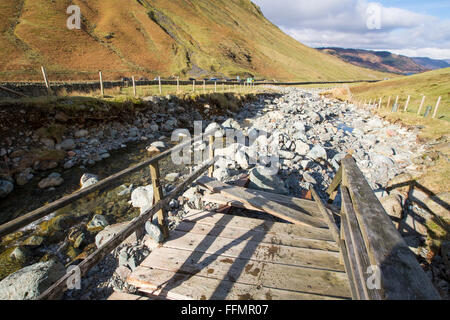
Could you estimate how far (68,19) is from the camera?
4953 centimetres

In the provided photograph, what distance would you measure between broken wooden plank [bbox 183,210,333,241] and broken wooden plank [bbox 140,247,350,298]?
722 millimetres

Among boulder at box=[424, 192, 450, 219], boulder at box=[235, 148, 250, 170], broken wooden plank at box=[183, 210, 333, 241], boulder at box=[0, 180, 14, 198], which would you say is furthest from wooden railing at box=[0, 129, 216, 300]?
boulder at box=[0, 180, 14, 198]

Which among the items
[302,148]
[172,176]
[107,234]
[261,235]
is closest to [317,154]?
[302,148]

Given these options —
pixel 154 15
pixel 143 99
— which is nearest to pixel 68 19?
pixel 154 15

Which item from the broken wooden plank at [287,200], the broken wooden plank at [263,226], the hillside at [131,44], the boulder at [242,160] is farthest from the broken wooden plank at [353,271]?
the hillside at [131,44]

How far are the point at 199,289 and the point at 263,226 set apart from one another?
1520 mm

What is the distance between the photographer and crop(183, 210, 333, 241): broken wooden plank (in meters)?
3.38

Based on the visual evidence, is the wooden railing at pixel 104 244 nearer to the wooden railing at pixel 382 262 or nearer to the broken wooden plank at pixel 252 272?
the broken wooden plank at pixel 252 272

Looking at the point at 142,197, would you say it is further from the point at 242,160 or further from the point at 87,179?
the point at 242,160

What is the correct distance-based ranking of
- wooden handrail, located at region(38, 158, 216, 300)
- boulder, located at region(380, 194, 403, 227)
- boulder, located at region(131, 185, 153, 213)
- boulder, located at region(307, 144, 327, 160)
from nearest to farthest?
wooden handrail, located at region(38, 158, 216, 300)
boulder, located at region(380, 194, 403, 227)
boulder, located at region(131, 185, 153, 213)
boulder, located at region(307, 144, 327, 160)

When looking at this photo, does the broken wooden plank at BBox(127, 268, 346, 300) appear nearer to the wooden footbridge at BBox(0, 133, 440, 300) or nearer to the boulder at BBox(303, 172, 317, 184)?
the wooden footbridge at BBox(0, 133, 440, 300)

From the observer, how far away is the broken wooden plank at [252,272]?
244 centimetres

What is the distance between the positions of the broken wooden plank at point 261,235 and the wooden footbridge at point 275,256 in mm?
15

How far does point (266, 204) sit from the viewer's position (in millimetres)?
3986
